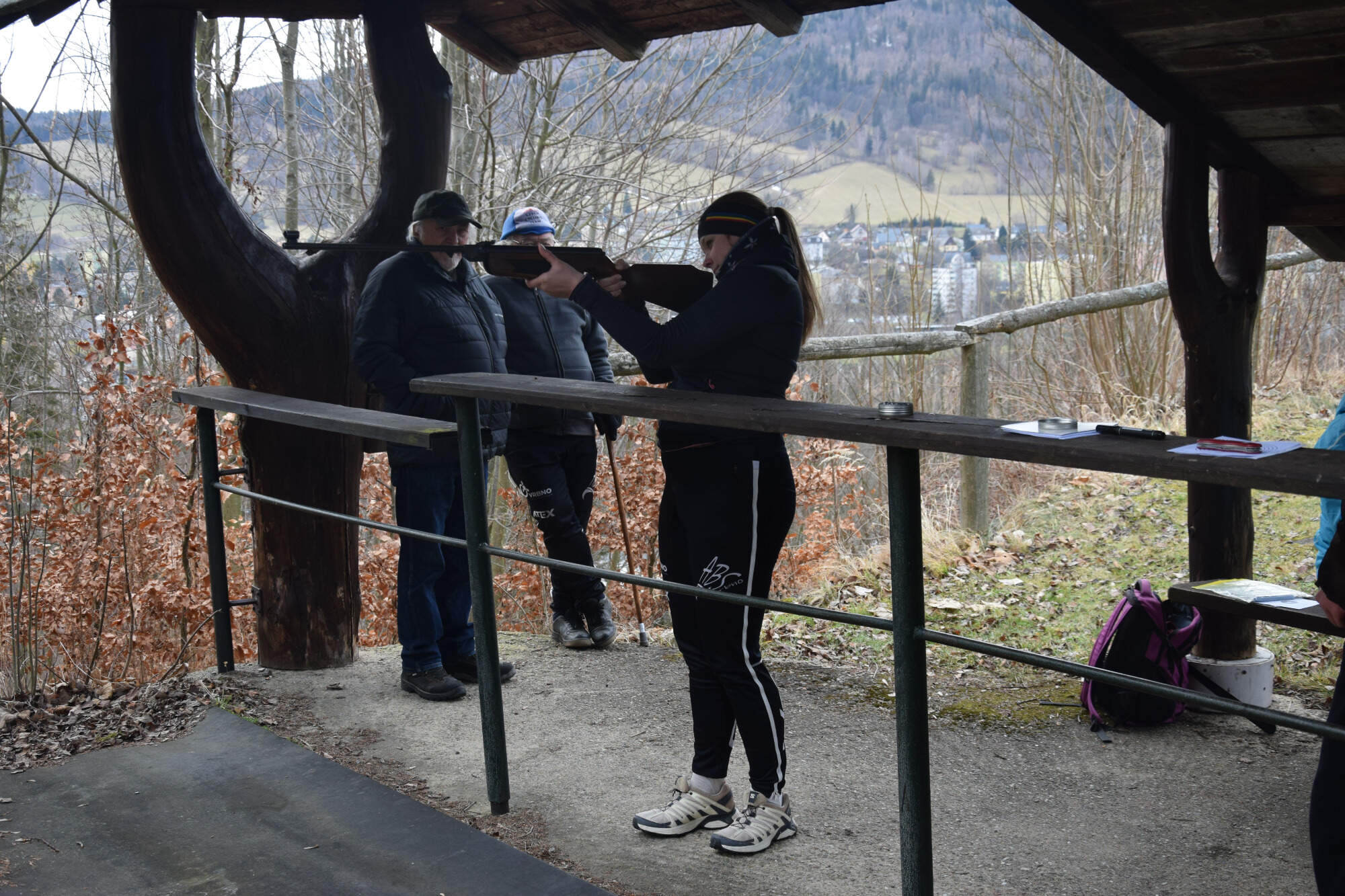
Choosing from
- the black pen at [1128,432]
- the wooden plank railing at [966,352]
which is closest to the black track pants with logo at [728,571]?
the black pen at [1128,432]

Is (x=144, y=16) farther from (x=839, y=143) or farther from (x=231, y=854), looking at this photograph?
(x=839, y=143)

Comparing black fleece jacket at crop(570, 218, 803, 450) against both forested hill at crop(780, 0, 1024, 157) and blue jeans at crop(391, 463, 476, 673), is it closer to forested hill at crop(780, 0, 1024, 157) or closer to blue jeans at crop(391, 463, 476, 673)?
blue jeans at crop(391, 463, 476, 673)

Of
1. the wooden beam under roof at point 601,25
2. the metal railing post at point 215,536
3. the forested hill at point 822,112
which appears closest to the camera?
the wooden beam under roof at point 601,25

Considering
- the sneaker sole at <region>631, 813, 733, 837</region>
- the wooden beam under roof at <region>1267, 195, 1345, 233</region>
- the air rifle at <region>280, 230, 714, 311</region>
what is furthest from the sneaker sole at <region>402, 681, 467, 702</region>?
the wooden beam under roof at <region>1267, 195, 1345, 233</region>

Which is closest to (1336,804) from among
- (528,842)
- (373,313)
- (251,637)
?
(528,842)

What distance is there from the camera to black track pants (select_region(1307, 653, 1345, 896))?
2.21 metres

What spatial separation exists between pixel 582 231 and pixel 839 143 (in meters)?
2.48

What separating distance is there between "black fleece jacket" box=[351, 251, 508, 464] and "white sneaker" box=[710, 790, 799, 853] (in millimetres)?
1672

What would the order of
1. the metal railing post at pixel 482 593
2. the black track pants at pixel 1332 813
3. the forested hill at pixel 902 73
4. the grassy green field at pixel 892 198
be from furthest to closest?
the forested hill at pixel 902 73 → the grassy green field at pixel 892 198 → the metal railing post at pixel 482 593 → the black track pants at pixel 1332 813

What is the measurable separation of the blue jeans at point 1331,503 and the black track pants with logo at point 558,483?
2.71 m

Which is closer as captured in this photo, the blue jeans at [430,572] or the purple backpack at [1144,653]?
the purple backpack at [1144,653]

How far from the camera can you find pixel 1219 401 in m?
3.96

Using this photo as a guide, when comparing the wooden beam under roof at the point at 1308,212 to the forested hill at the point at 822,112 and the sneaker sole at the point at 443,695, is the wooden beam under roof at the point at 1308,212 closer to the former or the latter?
the forested hill at the point at 822,112

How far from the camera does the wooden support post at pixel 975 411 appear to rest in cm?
682
